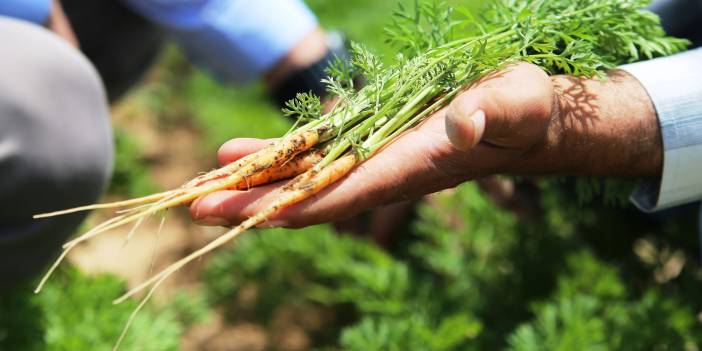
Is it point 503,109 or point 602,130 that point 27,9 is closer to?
point 503,109

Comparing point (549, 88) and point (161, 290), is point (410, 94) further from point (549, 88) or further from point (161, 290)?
point (161, 290)

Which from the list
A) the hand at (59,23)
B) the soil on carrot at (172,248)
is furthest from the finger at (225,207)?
the hand at (59,23)

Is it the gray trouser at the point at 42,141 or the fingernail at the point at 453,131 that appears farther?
the gray trouser at the point at 42,141

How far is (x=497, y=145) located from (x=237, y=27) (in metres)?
1.32

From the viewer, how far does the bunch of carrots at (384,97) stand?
1.22 metres

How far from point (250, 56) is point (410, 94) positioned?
1.24m

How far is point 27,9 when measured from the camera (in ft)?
6.13

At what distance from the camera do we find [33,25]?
180cm

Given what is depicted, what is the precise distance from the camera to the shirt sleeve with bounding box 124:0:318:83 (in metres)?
2.27

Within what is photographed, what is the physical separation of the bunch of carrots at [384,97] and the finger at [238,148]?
0.13 feet

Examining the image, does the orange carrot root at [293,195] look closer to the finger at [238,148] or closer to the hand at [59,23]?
the finger at [238,148]

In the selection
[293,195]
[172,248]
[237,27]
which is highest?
[293,195]

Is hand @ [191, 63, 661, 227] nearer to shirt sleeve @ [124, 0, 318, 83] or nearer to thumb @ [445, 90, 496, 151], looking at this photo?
thumb @ [445, 90, 496, 151]

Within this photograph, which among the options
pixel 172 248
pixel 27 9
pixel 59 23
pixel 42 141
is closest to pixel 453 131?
pixel 42 141
